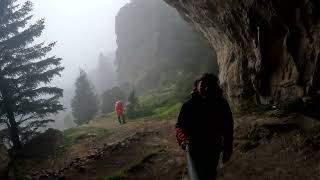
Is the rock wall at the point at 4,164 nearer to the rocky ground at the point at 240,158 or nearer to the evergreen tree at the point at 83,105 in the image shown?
the rocky ground at the point at 240,158

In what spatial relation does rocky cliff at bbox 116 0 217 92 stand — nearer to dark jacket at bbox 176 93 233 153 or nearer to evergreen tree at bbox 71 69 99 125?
evergreen tree at bbox 71 69 99 125

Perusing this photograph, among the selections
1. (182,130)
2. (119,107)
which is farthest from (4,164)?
(119,107)

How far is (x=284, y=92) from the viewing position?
13445 mm

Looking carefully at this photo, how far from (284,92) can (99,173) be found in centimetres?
691

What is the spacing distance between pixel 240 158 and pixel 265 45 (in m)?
5.33

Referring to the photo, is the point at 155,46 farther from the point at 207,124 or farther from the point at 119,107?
the point at 207,124

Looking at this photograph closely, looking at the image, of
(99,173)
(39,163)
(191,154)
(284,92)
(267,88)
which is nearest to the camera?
(191,154)

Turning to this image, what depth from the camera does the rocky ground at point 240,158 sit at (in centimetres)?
886

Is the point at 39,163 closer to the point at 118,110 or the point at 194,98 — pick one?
the point at 118,110

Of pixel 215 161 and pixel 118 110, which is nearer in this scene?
pixel 215 161

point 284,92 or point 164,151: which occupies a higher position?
point 284,92

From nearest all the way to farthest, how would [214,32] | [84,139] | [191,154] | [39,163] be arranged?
[191,154], [39,163], [214,32], [84,139]

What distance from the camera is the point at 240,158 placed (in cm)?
1026

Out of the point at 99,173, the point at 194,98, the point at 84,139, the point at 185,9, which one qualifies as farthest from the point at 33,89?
the point at 194,98
